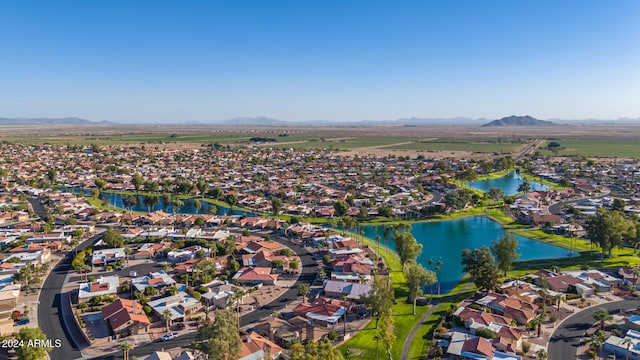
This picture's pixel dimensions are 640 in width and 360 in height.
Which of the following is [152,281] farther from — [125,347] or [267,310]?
[125,347]

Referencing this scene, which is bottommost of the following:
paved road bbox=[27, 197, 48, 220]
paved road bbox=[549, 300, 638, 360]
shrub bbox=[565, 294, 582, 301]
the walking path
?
the walking path

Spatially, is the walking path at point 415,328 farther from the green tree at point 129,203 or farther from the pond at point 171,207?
the green tree at point 129,203

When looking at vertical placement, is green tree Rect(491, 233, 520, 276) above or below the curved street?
above

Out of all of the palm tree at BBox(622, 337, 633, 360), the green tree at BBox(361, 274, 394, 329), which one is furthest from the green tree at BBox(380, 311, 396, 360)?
the palm tree at BBox(622, 337, 633, 360)

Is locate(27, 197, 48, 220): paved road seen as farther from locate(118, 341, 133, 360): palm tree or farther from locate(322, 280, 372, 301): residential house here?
locate(322, 280, 372, 301): residential house

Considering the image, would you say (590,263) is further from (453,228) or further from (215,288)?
(215,288)

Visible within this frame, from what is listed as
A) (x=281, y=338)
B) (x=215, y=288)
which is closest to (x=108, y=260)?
(x=215, y=288)
